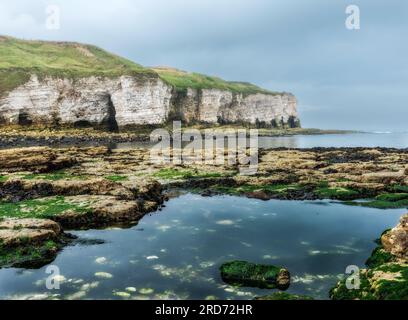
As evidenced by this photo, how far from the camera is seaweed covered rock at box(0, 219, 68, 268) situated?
643 inches

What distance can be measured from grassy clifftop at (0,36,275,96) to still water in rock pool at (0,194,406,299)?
11724 cm

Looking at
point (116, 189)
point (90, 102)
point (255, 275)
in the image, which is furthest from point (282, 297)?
point (90, 102)

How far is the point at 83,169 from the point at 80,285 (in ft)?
93.2

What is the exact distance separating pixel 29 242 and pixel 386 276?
48.7 ft

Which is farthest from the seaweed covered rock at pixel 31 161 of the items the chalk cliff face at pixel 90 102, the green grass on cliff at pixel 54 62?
the green grass on cliff at pixel 54 62

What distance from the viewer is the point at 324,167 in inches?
1719

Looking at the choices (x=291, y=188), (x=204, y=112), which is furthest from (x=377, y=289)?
(x=204, y=112)

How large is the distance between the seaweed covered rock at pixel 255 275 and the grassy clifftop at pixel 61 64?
12449 cm

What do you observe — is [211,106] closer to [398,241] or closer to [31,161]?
[31,161]

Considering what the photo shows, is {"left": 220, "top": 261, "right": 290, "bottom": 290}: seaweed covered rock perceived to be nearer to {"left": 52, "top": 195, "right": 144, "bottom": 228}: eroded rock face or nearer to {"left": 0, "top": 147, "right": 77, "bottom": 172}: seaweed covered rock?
{"left": 52, "top": 195, "right": 144, "bottom": 228}: eroded rock face

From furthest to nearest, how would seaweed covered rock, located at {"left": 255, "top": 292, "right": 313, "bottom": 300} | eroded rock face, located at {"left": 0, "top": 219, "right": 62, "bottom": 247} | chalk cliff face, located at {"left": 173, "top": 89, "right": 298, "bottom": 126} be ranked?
chalk cliff face, located at {"left": 173, "top": 89, "right": 298, "bottom": 126}, eroded rock face, located at {"left": 0, "top": 219, "right": 62, "bottom": 247}, seaweed covered rock, located at {"left": 255, "top": 292, "right": 313, "bottom": 300}

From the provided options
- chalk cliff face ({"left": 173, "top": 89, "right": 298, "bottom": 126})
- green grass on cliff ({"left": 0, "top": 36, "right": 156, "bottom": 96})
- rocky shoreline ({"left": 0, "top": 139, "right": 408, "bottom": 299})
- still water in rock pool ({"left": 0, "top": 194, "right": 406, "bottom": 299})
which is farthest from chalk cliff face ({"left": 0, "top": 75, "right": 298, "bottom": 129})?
still water in rock pool ({"left": 0, "top": 194, "right": 406, "bottom": 299})

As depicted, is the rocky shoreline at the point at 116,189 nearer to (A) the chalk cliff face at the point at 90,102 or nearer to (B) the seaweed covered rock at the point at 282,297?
(B) the seaweed covered rock at the point at 282,297
